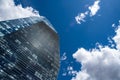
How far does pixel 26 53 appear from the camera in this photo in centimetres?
2339

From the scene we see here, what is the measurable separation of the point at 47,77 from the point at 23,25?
750cm

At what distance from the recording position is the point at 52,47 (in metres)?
32.2

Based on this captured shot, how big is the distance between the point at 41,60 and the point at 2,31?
6243 mm

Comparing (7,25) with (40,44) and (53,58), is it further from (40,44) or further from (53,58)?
(53,58)

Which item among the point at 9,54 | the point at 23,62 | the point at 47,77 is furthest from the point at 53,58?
the point at 9,54

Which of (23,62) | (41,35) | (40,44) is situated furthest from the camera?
(41,35)

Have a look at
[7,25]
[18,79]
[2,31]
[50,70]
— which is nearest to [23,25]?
[7,25]

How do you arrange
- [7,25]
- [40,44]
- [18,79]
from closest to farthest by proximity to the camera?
[18,79]
[7,25]
[40,44]

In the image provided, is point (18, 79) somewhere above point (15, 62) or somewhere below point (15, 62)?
below

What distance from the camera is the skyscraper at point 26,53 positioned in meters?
20.1

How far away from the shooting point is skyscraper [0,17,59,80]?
2012 cm

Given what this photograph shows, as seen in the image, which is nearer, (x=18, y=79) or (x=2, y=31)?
(x=18, y=79)

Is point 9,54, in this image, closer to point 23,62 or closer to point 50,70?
point 23,62

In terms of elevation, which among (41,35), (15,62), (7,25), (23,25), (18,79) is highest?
(41,35)
